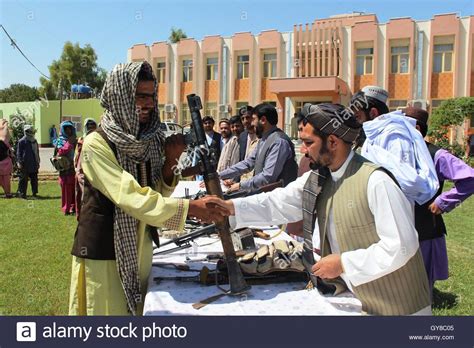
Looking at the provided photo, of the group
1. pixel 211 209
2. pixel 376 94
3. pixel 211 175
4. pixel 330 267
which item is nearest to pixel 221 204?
pixel 211 209

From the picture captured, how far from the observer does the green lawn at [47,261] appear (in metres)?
4.39

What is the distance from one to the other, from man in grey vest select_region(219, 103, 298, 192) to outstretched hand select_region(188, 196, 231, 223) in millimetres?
1675

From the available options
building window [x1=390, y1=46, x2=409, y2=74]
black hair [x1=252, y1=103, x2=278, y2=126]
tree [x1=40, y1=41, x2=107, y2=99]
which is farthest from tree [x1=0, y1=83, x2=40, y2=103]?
black hair [x1=252, y1=103, x2=278, y2=126]

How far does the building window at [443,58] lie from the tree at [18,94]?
4437cm

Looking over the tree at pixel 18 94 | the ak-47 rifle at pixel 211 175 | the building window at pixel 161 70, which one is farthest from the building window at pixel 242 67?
the tree at pixel 18 94

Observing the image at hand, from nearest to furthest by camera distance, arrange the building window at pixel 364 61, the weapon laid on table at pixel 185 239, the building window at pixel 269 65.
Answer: the weapon laid on table at pixel 185 239 < the building window at pixel 364 61 < the building window at pixel 269 65

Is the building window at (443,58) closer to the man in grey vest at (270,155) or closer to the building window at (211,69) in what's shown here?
the building window at (211,69)

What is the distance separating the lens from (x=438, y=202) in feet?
11.4

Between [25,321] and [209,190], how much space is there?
1151 millimetres

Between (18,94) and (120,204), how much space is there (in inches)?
2325

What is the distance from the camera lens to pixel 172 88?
3103 cm

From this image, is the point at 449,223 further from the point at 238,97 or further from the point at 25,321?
the point at 238,97

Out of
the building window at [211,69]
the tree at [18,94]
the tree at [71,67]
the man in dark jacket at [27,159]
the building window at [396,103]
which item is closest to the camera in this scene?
the man in dark jacket at [27,159]

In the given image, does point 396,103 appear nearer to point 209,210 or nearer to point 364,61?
point 364,61
